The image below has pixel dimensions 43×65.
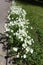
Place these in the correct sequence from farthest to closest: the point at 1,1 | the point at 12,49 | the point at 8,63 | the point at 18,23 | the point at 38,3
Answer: the point at 38,3, the point at 1,1, the point at 18,23, the point at 12,49, the point at 8,63

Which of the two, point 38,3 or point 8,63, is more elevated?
point 8,63

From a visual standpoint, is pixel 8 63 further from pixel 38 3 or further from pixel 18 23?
pixel 38 3

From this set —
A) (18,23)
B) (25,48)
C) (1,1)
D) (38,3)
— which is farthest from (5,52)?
(38,3)

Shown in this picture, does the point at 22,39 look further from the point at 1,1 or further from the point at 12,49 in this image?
the point at 1,1

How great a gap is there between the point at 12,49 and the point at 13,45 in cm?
20

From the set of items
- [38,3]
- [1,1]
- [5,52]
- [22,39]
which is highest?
[22,39]

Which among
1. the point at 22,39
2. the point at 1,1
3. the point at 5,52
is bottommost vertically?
the point at 1,1

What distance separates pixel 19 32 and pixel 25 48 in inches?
24.7

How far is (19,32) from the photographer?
6590 millimetres

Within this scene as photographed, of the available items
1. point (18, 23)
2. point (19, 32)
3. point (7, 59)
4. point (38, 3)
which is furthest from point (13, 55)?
point (38, 3)

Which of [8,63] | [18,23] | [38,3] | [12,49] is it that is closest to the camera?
[8,63]

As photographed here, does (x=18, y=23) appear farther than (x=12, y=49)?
Yes

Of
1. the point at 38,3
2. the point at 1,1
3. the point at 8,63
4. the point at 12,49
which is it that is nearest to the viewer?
the point at 8,63

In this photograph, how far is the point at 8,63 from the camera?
19.7ft
